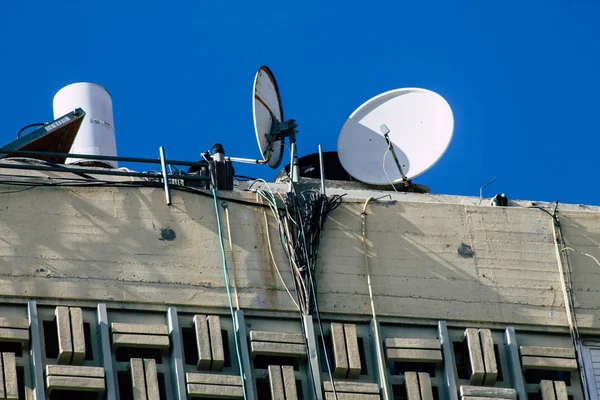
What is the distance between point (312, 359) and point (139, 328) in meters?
1.68

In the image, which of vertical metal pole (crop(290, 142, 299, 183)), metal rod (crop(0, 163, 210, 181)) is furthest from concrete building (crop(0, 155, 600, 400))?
vertical metal pole (crop(290, 142, 299, 183))

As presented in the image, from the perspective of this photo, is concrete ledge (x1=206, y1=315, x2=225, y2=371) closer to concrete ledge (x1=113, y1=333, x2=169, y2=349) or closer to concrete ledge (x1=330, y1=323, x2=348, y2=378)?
concrete ledge (x1=113, y1=333, x2=169, y2=349)

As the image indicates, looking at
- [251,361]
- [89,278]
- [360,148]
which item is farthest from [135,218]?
[360,148]

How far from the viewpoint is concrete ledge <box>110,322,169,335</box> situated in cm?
1564

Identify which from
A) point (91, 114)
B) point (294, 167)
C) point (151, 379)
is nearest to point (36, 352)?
point (151, 379)

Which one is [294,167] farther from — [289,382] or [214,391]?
[214,391]

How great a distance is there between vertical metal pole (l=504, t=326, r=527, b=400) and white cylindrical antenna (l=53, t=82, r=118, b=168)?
637cm

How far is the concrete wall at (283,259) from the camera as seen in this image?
1602cm

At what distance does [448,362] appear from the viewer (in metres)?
16.2

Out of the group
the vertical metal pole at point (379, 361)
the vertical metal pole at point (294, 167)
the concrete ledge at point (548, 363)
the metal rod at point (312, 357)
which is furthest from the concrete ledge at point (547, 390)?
the vertical metal pole at point (294, 167)

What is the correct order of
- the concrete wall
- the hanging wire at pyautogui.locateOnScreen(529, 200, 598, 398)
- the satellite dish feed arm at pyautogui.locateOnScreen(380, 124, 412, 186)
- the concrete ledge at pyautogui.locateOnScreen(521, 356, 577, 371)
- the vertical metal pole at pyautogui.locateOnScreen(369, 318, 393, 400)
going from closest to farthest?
the vertical metal pole at pyautogui.locateOnScreen(369, 318, 393, 400) < the concrete wall < the concrete ledge at pyautogui.locateOnScreen(521, 356, 577, 371) < the hanging wire at pyautogui.locateOnScreen(529, 200, 598, 398) < the satellite dish feed arm at pyautogui.locateOnScreen(380, 124, 412, 186)

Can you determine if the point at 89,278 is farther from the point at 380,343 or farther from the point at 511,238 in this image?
the point at 511,238

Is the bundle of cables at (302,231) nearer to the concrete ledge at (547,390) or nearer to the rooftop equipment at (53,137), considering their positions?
the concrete ledge at (547,390)

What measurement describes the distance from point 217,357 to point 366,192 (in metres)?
3.29
